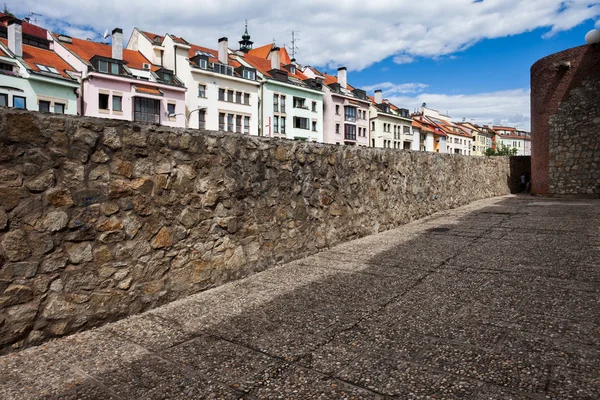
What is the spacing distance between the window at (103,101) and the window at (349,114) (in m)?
30.1

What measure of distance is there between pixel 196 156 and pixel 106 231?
1.24 meters

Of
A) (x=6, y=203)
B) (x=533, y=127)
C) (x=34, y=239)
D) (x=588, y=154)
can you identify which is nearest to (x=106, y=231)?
(x=34, y=239)

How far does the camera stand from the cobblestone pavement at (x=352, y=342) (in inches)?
97.1

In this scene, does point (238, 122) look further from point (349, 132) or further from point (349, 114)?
point (349, 114)

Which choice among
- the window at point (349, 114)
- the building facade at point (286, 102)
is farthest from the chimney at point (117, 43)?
the window at point (349, 114)

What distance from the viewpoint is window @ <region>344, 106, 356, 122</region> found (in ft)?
178

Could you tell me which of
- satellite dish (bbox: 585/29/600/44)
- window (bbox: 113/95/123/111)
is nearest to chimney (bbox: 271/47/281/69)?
window (bbox: 113/95/123/111)

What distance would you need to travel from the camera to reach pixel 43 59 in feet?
107

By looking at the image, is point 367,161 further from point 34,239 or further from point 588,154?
point 588,154

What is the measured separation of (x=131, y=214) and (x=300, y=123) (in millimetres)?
45841

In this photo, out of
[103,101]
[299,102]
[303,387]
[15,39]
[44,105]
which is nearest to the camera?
[303,387]

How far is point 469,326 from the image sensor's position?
10.9 ft

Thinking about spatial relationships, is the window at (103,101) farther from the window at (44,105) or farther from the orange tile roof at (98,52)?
the window at (44,105)

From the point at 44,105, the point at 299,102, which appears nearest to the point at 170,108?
the point at 44,105
